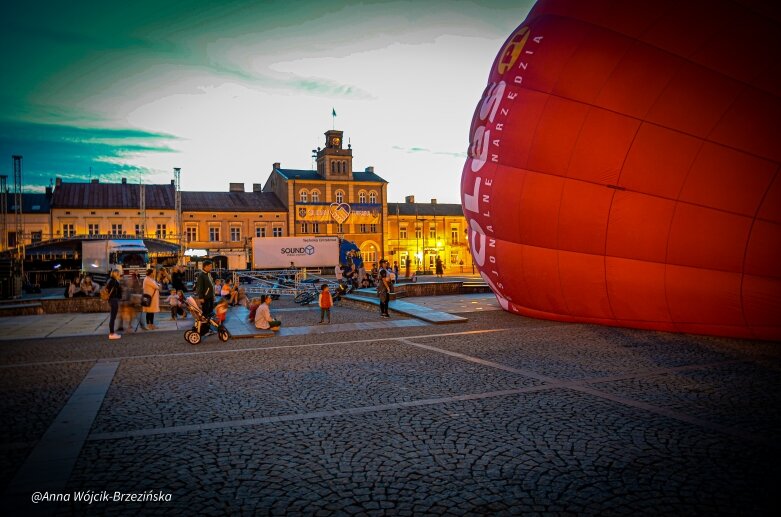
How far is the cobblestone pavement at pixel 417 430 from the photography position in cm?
465

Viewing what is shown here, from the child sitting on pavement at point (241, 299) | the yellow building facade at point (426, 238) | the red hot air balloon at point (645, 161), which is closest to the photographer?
the red hot air balloon at point (645, 161)

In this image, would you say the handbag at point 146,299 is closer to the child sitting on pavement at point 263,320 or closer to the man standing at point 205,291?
the man standing at point 205,291

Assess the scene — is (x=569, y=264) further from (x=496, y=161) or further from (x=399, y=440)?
(x=399, y=440)

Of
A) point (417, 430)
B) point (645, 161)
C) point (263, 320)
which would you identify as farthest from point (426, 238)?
point (417, 430)

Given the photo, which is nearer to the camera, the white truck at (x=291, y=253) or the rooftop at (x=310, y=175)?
the white truck at (x=291, y=253)

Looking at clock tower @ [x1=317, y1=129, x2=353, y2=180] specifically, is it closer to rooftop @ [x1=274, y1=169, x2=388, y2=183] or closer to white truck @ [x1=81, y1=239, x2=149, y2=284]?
rooftop @ [x1=274, y1=169, x2=388, y2=183]

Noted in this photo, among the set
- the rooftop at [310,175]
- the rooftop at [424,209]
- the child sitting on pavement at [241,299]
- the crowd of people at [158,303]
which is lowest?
the child sitting on pavement at [241,299]

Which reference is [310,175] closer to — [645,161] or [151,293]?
[151,293]

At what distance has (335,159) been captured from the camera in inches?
2899

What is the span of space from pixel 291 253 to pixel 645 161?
91.1ft

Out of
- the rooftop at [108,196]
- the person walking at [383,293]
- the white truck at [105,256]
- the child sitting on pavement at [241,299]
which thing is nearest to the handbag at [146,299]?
the person walking at [383,293]

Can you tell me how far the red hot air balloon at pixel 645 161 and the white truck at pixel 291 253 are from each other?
23.1 metres

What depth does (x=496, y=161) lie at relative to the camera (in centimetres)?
1402

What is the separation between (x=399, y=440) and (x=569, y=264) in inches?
335
